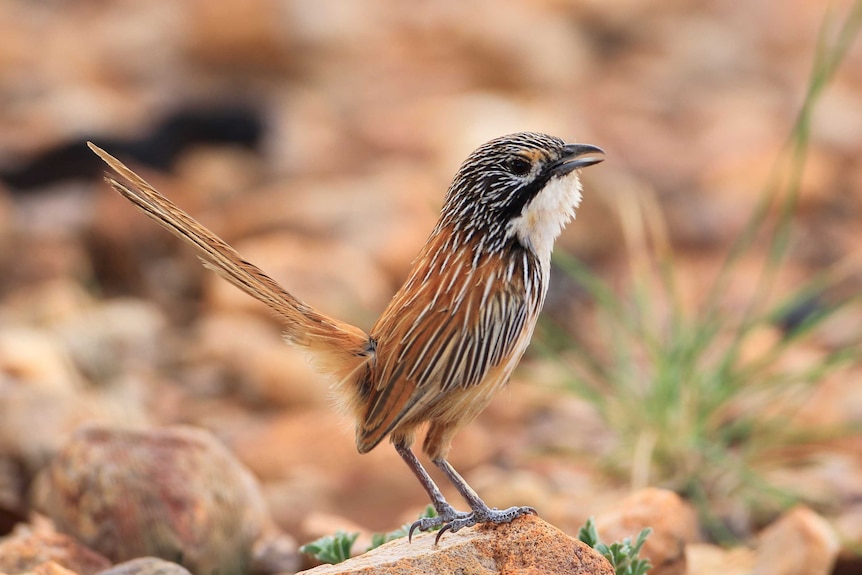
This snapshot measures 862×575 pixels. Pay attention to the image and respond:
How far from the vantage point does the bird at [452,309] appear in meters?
4.38

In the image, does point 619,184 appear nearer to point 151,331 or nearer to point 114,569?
point 151,331

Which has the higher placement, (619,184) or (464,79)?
(464,79)

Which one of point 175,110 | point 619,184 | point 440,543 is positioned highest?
point 175,110

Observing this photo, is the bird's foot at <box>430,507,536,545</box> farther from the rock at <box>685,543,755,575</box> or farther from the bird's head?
the rock at <box>685,543,755,575</box>

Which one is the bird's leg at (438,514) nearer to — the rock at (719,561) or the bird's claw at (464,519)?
the bird's claw at (464,519)

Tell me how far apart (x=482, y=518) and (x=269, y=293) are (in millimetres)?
1136

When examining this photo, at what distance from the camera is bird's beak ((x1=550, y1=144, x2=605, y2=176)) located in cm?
457

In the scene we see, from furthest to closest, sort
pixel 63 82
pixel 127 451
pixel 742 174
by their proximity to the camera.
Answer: pixel 63 82 < pixel 742 174 < pixel 127 451

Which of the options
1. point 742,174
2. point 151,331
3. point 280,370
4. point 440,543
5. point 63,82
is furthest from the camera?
point 63,82

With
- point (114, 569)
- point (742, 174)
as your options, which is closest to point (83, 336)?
point (114, 569)

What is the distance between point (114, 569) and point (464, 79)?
1236 cm

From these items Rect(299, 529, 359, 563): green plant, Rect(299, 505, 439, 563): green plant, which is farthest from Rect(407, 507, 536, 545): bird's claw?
Rect(299, 529, 359, 563): green plant

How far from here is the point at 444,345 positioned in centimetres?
438

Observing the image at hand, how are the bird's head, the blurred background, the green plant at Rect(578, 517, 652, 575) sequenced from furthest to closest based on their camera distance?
1. the blurred background
2. the bird's head
3. the green plant at Rect(578, 517, 652, 575)
